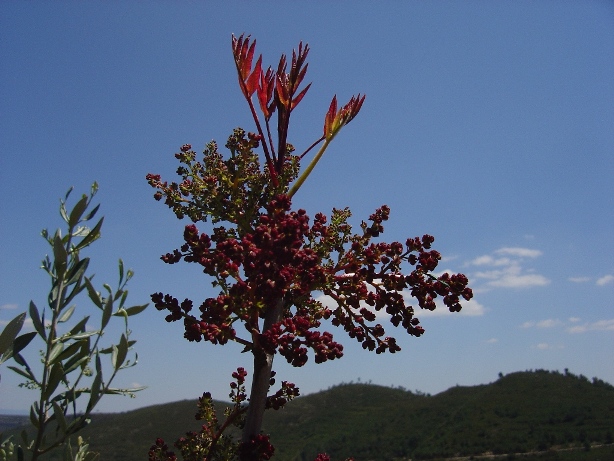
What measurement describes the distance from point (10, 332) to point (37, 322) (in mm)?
120

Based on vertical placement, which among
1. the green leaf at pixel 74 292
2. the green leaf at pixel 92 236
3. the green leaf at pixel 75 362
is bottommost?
the green leaf at pixel 75 362

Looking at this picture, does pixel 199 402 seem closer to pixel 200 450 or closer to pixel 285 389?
pixel 200 450

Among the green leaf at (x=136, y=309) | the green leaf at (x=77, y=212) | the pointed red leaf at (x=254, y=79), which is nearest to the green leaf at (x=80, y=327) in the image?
the green leaf at (x=136, y=309)

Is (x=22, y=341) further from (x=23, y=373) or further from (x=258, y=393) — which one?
(x=258, y=393)

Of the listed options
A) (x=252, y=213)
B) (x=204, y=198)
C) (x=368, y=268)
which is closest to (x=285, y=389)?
(x=368, y=268)

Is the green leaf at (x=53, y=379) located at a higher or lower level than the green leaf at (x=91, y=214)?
lower

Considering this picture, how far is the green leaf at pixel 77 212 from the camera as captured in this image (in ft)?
8.19

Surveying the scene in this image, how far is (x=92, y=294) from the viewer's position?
2354 mm

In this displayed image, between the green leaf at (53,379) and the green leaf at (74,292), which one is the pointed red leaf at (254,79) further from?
the green leaf at (53,379)

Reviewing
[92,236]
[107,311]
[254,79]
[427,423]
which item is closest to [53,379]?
[107,311]

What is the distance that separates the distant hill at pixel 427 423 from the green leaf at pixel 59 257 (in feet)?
272

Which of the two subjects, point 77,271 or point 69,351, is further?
point 77,271

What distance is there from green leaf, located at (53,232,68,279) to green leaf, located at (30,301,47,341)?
6.9 inches

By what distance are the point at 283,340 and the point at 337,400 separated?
441 feet
